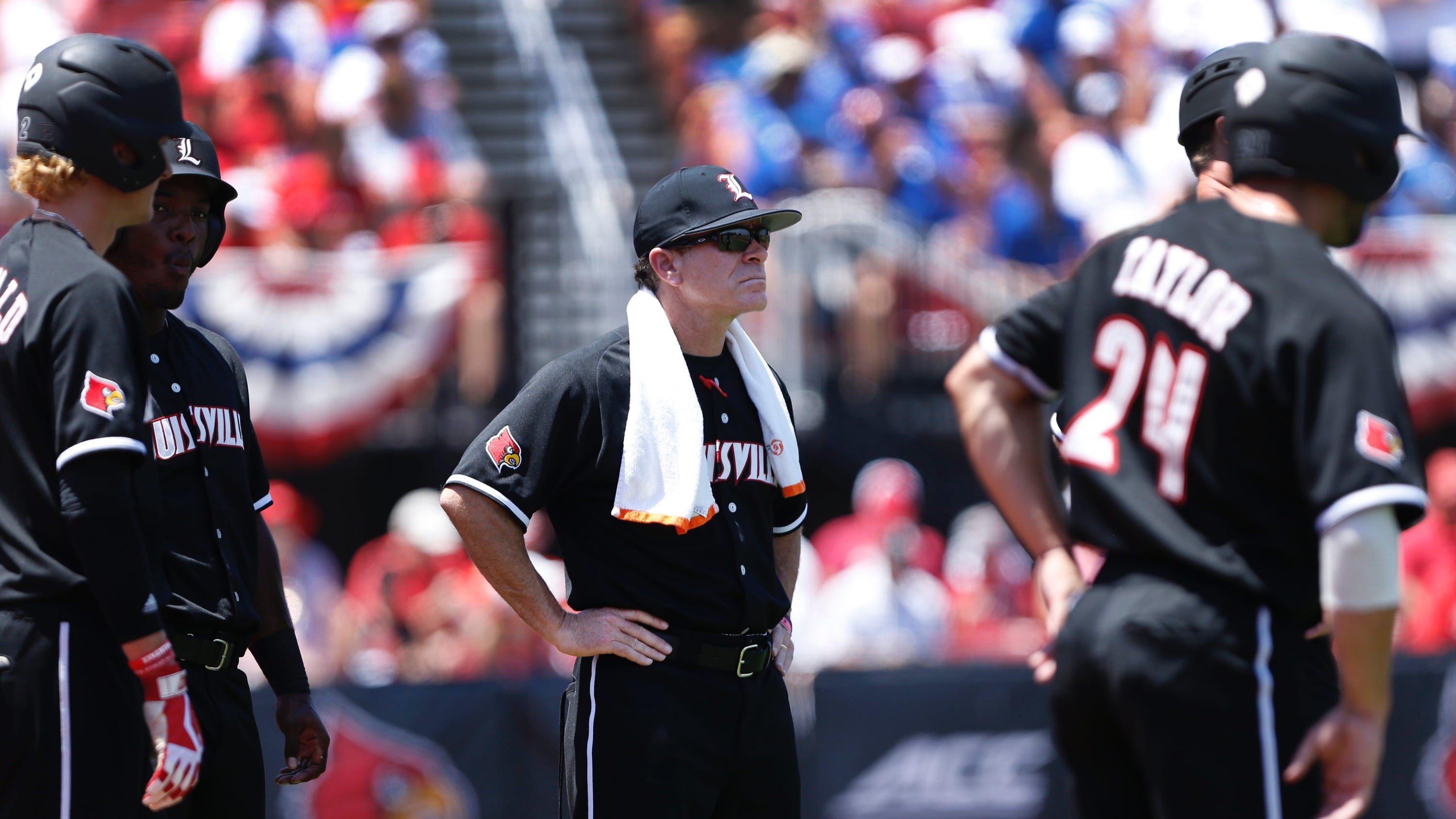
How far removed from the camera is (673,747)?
3928 millimetres

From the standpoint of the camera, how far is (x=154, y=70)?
11.4 ft

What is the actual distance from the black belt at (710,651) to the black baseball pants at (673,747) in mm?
23

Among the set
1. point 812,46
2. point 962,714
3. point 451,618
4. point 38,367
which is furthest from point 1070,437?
point 812,46

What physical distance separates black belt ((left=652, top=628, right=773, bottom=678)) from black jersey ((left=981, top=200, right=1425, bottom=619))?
3.56 ft

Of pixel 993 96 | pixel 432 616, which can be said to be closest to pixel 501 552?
pixel 432 616

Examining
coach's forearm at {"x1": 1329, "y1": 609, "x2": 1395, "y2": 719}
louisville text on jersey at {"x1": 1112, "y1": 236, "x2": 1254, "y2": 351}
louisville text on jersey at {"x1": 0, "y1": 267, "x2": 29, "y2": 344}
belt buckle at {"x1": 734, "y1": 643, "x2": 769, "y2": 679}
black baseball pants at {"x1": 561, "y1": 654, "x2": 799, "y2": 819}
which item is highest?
louisville text on jersey at {"x1": 0, "y1": 267, "x2": 29, "y2": 344}

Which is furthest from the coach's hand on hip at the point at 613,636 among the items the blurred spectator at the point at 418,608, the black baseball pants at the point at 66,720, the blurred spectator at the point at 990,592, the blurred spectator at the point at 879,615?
the blurred spectator at the point at 990,592

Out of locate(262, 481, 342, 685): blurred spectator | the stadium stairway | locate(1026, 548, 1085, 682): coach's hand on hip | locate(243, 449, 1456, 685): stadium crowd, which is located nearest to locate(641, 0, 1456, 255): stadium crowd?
the stadium stairway

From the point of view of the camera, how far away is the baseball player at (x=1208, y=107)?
140 inches

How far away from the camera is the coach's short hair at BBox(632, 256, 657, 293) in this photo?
14.2 feet

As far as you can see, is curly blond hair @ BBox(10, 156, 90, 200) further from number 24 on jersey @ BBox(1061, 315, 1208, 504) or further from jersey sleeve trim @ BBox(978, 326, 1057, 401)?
number 24 on jersey @ BBox(1061, 315, 1208, 504)

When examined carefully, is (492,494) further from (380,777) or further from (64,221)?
(380,777)

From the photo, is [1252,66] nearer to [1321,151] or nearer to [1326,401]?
[1321,151]

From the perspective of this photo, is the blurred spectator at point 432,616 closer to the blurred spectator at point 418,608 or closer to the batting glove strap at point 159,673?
the blurred spectator at point 418,608
